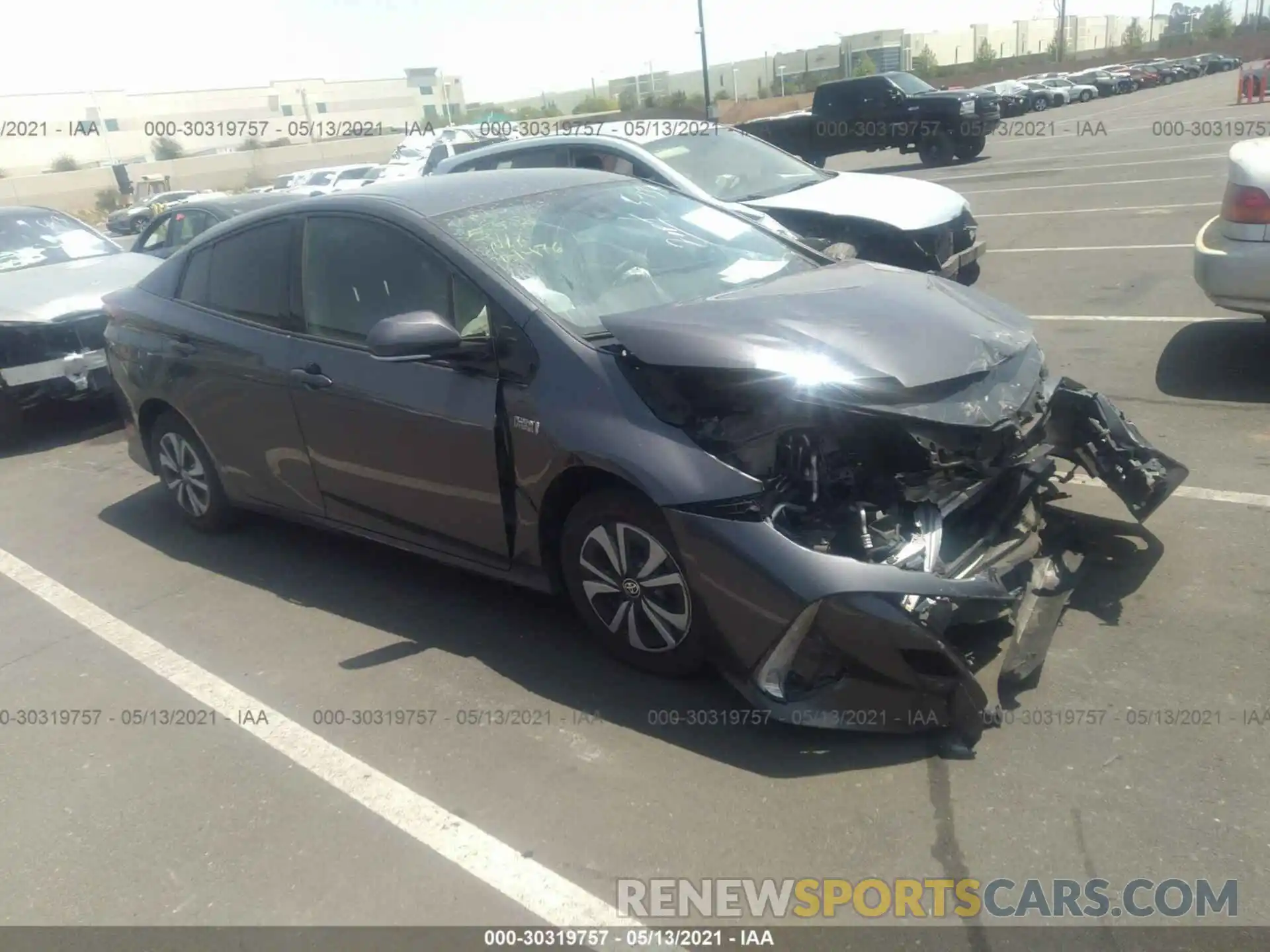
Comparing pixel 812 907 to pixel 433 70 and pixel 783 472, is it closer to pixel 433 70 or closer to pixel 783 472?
pixel 783 472

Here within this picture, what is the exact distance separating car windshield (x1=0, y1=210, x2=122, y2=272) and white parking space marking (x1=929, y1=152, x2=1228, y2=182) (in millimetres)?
14908

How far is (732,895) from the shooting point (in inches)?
108

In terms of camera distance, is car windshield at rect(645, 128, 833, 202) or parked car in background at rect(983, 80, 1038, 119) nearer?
car windshield at rect(645, 128, 833, 202)

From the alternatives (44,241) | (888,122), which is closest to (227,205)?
(44,241)

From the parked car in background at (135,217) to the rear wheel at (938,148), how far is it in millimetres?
15838

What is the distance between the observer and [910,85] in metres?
23.4

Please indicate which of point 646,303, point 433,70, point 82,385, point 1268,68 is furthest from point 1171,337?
point 433,70

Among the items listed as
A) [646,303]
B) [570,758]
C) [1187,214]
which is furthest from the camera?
[1187,214]

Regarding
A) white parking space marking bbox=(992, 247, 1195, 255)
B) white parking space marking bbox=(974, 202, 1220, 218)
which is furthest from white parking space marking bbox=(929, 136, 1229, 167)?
white parking space marking bbox=(992, 247, 1195, 255)

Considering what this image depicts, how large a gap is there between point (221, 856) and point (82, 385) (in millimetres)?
5593

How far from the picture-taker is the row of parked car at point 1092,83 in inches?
1655

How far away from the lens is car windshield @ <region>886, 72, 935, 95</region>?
2312 cm

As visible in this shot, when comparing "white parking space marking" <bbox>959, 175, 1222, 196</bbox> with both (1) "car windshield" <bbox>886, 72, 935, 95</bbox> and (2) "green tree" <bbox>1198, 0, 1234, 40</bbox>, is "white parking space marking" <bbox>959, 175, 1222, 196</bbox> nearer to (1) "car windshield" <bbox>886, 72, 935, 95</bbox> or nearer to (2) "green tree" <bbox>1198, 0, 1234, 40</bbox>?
(1) "car windshield" <bbox>886, 72, 935, 95</bbox>

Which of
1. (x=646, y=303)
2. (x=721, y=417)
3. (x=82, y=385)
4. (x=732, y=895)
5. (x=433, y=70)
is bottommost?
(x=732, y=895)
